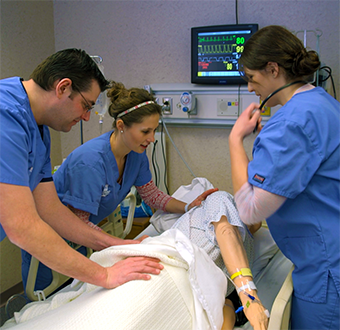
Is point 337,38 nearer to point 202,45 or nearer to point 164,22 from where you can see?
point 202,45

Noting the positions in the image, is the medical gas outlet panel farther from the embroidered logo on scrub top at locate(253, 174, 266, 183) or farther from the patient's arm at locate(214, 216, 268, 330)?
the embroidered logo on scrub top at locate(253, 174, 266, 183)

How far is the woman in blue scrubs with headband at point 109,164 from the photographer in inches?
63.7

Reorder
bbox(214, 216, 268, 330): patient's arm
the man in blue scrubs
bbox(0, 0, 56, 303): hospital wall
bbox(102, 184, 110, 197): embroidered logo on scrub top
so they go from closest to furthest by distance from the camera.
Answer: the man in blue scrubs → bbox(214, 216, 268, 330): patient's arm → bbox(102, 184, 110, 197): embroidered logo on scrub top → bbox(0, 0, 56, 303): hospital wall

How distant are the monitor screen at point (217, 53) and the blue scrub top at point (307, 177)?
4.16 feet

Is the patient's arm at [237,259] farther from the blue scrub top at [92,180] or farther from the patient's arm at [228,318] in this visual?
the blue scrub top at [92,180]

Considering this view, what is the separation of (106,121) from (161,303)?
2.12m

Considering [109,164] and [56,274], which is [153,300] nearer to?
[56,274]

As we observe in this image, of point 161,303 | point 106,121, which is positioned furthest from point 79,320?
point 106,121

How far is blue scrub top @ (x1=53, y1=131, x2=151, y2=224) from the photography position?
161cm

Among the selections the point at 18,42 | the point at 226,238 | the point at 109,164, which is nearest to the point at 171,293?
the point at 226,238

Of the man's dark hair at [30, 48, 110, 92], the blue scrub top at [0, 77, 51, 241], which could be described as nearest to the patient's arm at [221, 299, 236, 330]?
the blue scrub top at [0, 77, 51, 241]

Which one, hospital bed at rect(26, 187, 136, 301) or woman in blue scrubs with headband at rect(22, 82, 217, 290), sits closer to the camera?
hospital bed at rect(26, 187, 136, 301)

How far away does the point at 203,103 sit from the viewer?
8.15 feet

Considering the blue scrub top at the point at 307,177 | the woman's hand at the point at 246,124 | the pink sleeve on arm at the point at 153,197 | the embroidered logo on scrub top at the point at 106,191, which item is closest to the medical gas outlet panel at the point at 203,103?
the pink sleeve on arm at the point at 153,197
